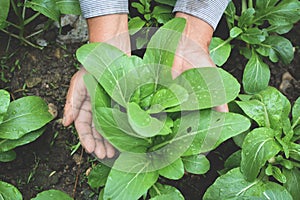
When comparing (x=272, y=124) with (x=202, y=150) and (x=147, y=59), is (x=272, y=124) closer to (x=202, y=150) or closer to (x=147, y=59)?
(x=202, y=150)

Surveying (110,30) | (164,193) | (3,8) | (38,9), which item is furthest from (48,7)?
(164,193)

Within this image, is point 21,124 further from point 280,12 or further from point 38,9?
point 280,12

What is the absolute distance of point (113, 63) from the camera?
1.29 meters

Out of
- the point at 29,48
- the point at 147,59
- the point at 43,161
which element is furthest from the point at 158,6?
the point at 43,161

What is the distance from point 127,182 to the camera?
4.17 feet

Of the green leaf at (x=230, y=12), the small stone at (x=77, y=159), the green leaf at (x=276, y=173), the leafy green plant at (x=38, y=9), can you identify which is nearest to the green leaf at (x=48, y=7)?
the leafy green plant at (x=38, y=9)

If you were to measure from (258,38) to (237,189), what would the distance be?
52 cm

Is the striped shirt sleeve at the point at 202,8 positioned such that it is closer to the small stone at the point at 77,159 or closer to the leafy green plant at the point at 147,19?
the leafy green plant at the point at 147,19

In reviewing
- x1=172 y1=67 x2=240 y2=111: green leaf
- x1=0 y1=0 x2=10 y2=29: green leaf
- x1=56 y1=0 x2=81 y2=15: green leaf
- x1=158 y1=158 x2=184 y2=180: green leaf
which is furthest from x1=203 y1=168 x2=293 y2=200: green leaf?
x1=0 y1=0 x2=10 y2=29: green leaf

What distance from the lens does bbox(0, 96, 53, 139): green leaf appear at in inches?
58.0

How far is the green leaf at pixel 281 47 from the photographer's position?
66.2 inches

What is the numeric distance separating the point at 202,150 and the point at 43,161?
2.04 ft

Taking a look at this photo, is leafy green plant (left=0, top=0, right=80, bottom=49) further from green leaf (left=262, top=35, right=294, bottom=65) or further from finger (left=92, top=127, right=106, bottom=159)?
green leaf (left=262, top=35, right=294, bottom=65)

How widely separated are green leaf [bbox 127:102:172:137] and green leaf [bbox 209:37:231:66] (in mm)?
448
